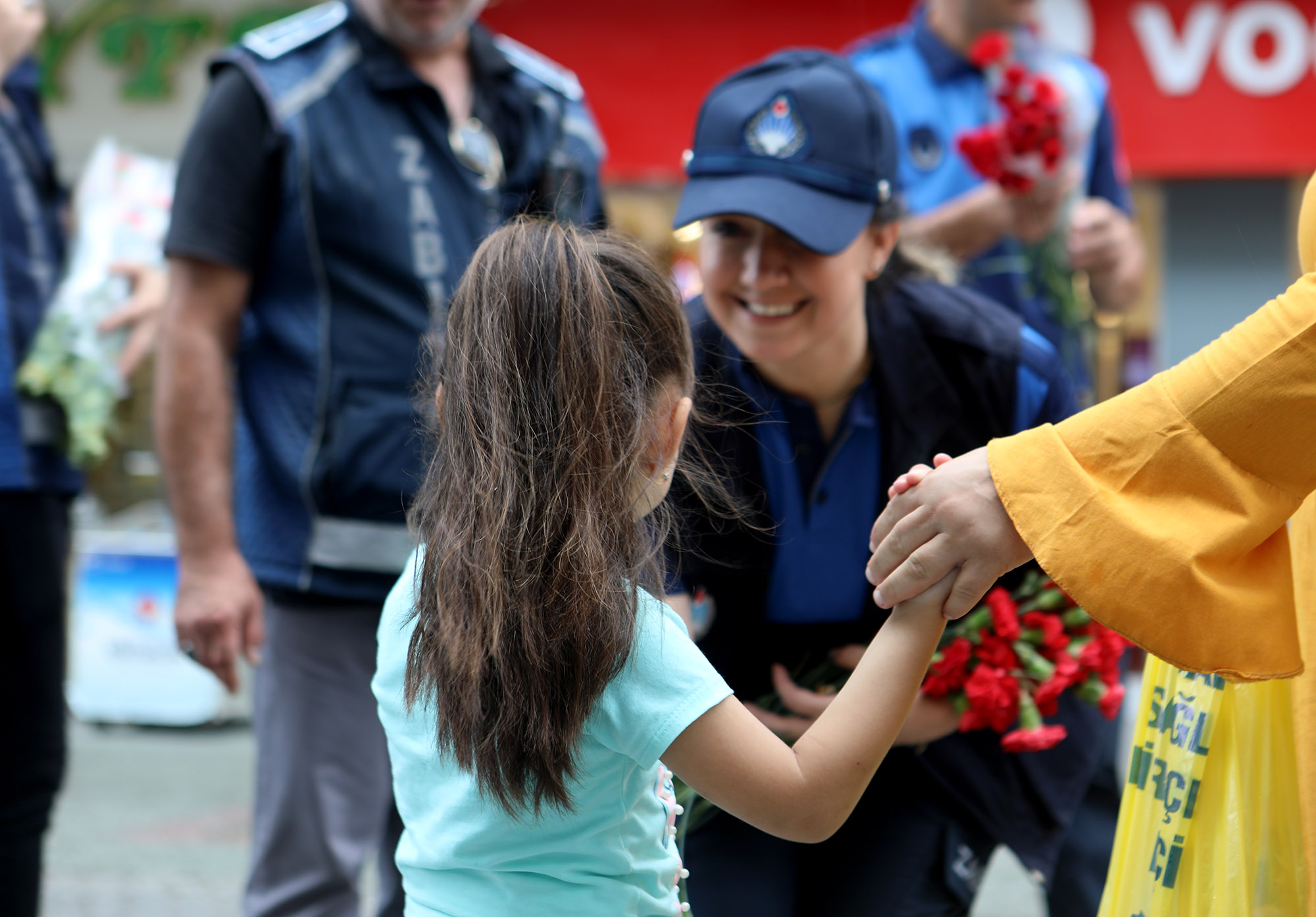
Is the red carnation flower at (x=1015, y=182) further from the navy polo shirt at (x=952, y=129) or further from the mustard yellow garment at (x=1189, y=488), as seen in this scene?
the mustard yellow garment at (x=1189, y=488)

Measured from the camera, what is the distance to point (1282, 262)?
689 cm

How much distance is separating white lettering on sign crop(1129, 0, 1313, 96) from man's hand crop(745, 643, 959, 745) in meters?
5.23

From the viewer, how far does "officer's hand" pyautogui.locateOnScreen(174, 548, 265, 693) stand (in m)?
2.54

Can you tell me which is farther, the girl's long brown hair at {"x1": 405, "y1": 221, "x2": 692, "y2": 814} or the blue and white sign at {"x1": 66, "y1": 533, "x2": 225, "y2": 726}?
the blue and white sign at {"x1": 66, "y1": 533, "x2": 225, "y2": 726}

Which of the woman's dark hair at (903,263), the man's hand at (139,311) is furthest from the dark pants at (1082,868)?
the man's hand at (139,311)

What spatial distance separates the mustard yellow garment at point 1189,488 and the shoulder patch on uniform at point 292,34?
5.49 feet

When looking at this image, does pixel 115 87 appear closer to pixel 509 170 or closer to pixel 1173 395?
pixel 509 170

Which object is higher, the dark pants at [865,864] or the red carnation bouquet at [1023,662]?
the red carnation bouquet at [1023,662]

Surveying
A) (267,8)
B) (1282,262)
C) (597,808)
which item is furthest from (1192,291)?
(597,808)

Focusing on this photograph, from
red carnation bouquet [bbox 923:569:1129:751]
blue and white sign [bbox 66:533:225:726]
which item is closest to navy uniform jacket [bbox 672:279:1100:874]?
red carnation bouquet [bbox 923:569:1129:751]

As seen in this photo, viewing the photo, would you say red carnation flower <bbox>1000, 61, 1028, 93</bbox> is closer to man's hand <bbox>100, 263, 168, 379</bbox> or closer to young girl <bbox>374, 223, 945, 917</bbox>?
young girl <bbox>374, 223, 945, 917</bbox>

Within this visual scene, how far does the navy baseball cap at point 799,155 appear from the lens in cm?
212

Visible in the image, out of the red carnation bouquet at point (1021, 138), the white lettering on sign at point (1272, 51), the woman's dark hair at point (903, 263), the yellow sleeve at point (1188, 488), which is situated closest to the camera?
the yellow sleeve at point (1188, 488)

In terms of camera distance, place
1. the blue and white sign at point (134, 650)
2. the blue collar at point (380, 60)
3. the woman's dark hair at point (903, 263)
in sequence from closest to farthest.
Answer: the woman's dark hair at point (903, 263) < the blue collar at point (380, 60) < the blue and white sign at point (134, 650)
